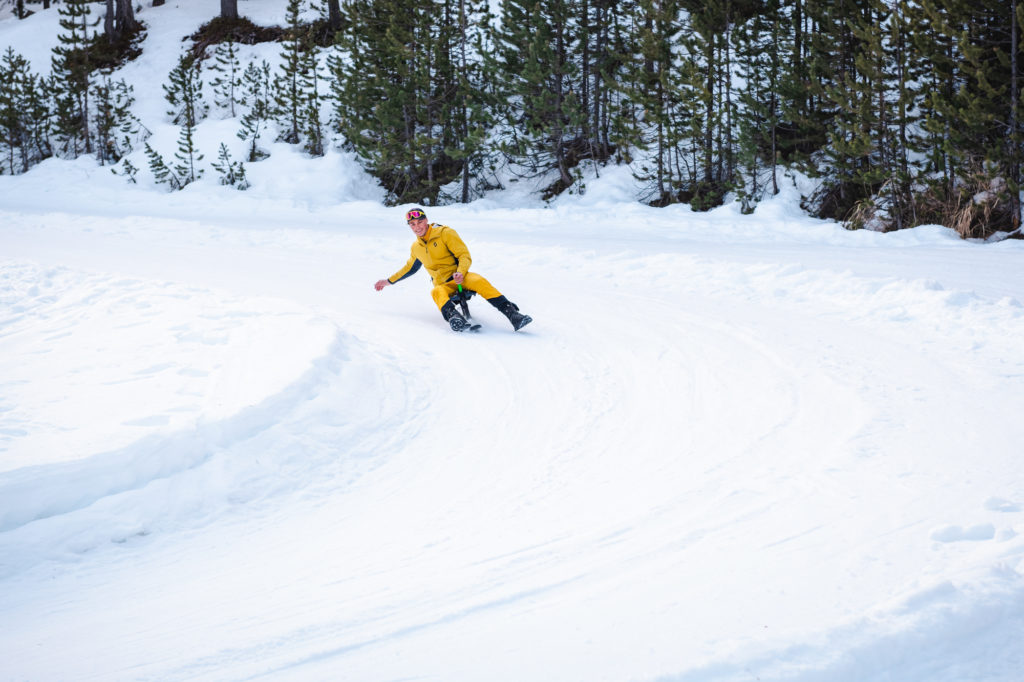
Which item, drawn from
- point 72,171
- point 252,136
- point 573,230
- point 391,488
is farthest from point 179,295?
point 72,171

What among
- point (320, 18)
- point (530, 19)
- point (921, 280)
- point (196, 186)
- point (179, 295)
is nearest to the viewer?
point (921, 280)

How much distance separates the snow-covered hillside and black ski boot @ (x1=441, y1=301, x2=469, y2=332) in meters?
0.19

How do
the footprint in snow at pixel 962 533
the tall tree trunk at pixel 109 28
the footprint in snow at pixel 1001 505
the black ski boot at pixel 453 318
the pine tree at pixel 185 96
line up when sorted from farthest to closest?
the tall tree trunk at pixel 109 28 < the pine tree at pixel 185 96 < the black ski boot at pixel 453 318 < the footprint in snow at pixel 1001 505 < the footprint in snow at pixel 962 533

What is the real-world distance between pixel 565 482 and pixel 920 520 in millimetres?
1739

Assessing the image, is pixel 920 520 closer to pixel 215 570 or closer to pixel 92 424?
pixel 215 570

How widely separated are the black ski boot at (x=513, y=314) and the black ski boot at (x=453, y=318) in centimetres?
39

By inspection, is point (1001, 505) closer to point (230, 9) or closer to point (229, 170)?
point (229, 170)

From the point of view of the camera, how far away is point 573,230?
1430 cm

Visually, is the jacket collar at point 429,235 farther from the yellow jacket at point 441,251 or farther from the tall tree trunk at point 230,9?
the tall tree trunk at point 230,9

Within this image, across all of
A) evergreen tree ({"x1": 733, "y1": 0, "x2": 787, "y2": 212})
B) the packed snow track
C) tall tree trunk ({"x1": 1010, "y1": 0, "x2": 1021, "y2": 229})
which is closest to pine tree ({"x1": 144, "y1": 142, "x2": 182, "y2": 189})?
the packed snow track

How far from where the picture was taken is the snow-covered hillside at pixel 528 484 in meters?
2.65

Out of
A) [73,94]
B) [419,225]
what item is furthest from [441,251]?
[73,94]

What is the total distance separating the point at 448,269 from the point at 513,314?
101 cm

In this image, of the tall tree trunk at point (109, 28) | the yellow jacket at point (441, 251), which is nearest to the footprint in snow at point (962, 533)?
the yellow jacket at point (441, 251)
